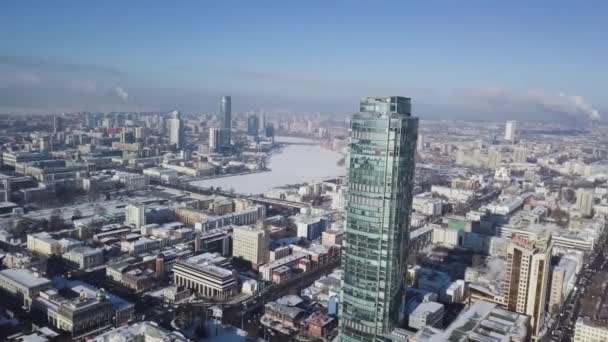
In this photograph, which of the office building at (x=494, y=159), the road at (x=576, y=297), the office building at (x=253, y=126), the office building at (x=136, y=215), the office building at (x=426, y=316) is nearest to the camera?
the office building at (x=426, y=316)

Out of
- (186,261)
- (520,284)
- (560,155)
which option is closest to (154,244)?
(186,261)

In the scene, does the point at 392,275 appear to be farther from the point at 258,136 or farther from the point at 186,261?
the point at 258,136

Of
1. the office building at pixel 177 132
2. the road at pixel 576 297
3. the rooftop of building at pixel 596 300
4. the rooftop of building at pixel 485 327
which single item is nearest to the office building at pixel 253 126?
the office building at pixel 177 132

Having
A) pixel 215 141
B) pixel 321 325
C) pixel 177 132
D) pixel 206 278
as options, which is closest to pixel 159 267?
pixel 206 278

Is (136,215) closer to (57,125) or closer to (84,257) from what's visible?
(84,257)

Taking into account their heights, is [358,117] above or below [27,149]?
above

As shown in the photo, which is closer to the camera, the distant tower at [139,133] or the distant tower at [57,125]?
the distant tower at [57,125]

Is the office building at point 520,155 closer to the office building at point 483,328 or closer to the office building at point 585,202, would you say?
the office building at point 585,202
